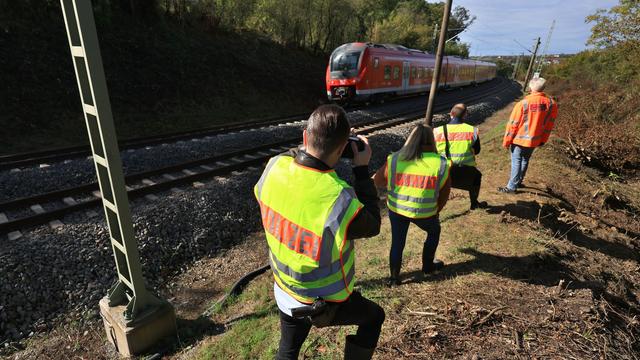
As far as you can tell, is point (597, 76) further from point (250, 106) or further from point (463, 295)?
point (463, 295)

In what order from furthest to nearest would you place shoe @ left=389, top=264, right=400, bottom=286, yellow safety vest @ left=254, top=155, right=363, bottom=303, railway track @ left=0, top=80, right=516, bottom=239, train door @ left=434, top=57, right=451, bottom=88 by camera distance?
train door @ left=434, top=57, right=451, bottom=88
railway track @ left=0, top=80, right=516, bottom=239
shoe @ left=389, top=264, right=400, bottom=286
yellow safety vest @ left=254, top=155, right=363, bottom=303

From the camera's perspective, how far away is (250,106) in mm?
19188

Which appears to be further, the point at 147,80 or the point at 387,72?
the point at 387,72

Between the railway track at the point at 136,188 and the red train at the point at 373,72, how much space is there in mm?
8288

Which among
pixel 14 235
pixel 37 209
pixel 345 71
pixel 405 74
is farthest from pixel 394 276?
pixel 405 74

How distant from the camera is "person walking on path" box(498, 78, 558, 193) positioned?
5.67m

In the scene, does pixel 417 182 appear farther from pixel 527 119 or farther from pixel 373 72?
pixel 373 72

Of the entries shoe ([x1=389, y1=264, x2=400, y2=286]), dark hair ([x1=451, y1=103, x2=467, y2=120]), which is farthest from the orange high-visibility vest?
shoe ([x1=389, y1=264, x2=400, y2=286])

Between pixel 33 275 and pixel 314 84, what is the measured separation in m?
22.3

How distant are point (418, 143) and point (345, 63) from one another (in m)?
14.8

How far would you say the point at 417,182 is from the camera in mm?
3316

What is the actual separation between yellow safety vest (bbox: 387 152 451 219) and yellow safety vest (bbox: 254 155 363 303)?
5.21ft

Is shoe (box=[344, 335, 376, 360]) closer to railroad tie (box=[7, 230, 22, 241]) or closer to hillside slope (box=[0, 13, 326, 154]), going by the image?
railroad tie (box=[7, 230, 22, 241])

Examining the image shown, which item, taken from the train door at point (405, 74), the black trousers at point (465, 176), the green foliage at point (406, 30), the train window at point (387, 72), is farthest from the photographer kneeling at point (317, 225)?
the green foliage at point (406, 30)
